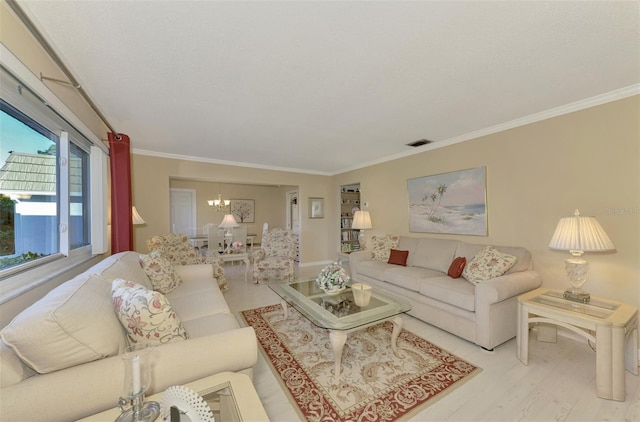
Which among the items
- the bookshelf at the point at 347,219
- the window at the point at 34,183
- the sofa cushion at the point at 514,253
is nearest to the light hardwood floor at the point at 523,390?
the sofa cushion at the point at 514,253

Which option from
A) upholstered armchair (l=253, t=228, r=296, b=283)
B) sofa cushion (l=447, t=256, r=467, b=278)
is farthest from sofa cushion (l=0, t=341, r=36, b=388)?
upholstered armchair (l=253, t=228, r=296, b=283)

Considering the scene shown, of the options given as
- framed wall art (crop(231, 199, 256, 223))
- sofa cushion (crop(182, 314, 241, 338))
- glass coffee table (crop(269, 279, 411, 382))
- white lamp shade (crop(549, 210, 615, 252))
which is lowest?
glass coffee table (crop(269, 279, 411, 382))

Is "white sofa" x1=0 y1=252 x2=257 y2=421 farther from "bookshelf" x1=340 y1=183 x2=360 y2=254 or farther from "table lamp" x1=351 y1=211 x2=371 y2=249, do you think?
"bookshelf" x1=340 y1=183 x2=360 y2=254

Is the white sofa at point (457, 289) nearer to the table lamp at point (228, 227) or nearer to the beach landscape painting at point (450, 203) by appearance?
the beach landscape painting at point (450, 203)

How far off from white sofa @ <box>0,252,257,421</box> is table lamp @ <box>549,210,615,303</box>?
8.53 feet

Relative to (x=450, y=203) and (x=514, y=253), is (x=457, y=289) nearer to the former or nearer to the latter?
(x=514, y=253)

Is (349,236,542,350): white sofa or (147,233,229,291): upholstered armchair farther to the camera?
(147,233,229,291): upholstered armchair

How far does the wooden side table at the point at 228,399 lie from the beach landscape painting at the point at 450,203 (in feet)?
10.8

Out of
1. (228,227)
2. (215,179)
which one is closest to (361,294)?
(228,227)

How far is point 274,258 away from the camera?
4.55 meters

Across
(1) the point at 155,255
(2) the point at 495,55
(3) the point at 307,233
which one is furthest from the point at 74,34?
(3) the point at 307,233

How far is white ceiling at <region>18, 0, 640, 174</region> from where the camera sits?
133 centimetres

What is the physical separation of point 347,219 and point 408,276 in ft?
10.4

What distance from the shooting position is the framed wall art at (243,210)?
762 cm
